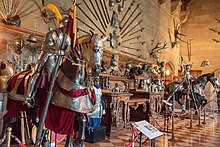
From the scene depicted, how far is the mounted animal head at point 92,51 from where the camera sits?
2.75 meters

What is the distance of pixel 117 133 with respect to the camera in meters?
5.62

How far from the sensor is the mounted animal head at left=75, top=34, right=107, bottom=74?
9.01 feet

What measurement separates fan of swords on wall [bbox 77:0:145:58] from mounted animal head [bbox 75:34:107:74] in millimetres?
4489

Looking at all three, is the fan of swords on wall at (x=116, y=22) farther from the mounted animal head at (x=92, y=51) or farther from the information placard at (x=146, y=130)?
the information placard at (x=146, y=130)

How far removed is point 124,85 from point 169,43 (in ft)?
24.2

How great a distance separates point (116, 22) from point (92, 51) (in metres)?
7.24

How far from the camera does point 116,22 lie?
971 centimetres

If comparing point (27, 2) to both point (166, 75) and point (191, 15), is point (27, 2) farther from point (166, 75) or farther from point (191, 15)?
point (191, 15)

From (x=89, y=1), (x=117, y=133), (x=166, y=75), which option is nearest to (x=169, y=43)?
(x=166, y=75)

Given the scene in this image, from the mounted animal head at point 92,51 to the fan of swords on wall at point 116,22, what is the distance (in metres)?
4.49

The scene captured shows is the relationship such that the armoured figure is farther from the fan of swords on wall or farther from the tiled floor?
the fan of swords on wall

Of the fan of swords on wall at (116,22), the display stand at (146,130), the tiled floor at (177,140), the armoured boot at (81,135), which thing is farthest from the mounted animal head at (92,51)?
the fan of swords on wall at (116,22)

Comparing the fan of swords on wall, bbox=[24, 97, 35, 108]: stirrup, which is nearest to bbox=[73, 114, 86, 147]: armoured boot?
bbox=[24, 97, 35, 108]: stirrup

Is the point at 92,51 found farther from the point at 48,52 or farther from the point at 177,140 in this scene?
the point at 177,140
